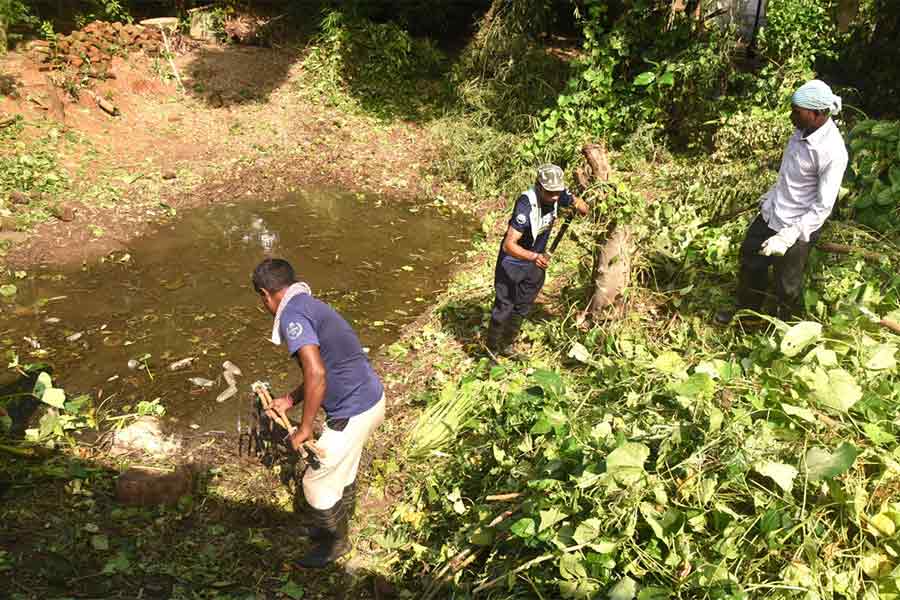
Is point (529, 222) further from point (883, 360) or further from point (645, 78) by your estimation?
point (645, 78)

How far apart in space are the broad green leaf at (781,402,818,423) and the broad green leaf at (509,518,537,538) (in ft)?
4.42

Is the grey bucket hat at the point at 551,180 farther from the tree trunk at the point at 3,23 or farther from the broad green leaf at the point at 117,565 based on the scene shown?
the tree trunk at the point at 3,23

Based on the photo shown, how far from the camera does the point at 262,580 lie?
360cm

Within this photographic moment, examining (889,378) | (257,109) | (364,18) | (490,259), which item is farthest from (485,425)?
(364,18)

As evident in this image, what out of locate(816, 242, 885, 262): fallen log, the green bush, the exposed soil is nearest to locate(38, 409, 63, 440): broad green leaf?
the exposed soil

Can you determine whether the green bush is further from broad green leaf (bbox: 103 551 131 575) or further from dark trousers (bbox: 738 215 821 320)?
broad green leaf (bbox: 103 551 131 575)

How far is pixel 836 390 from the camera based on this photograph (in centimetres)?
293

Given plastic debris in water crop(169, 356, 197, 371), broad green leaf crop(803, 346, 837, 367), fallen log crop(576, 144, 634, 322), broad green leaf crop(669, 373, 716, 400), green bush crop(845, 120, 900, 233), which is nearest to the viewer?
broad green leaf crop(669, 373, 716, 400)

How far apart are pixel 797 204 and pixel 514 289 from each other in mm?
2084

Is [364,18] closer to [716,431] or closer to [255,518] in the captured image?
[255,518]

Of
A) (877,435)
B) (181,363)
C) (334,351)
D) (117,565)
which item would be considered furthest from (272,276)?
(877,435)

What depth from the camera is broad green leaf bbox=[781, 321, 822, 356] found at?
336 centimetres

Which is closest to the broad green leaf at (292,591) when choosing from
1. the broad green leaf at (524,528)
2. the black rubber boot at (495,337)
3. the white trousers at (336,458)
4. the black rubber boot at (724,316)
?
the white trousers at (336,458)

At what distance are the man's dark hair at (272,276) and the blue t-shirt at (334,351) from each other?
105 mm
